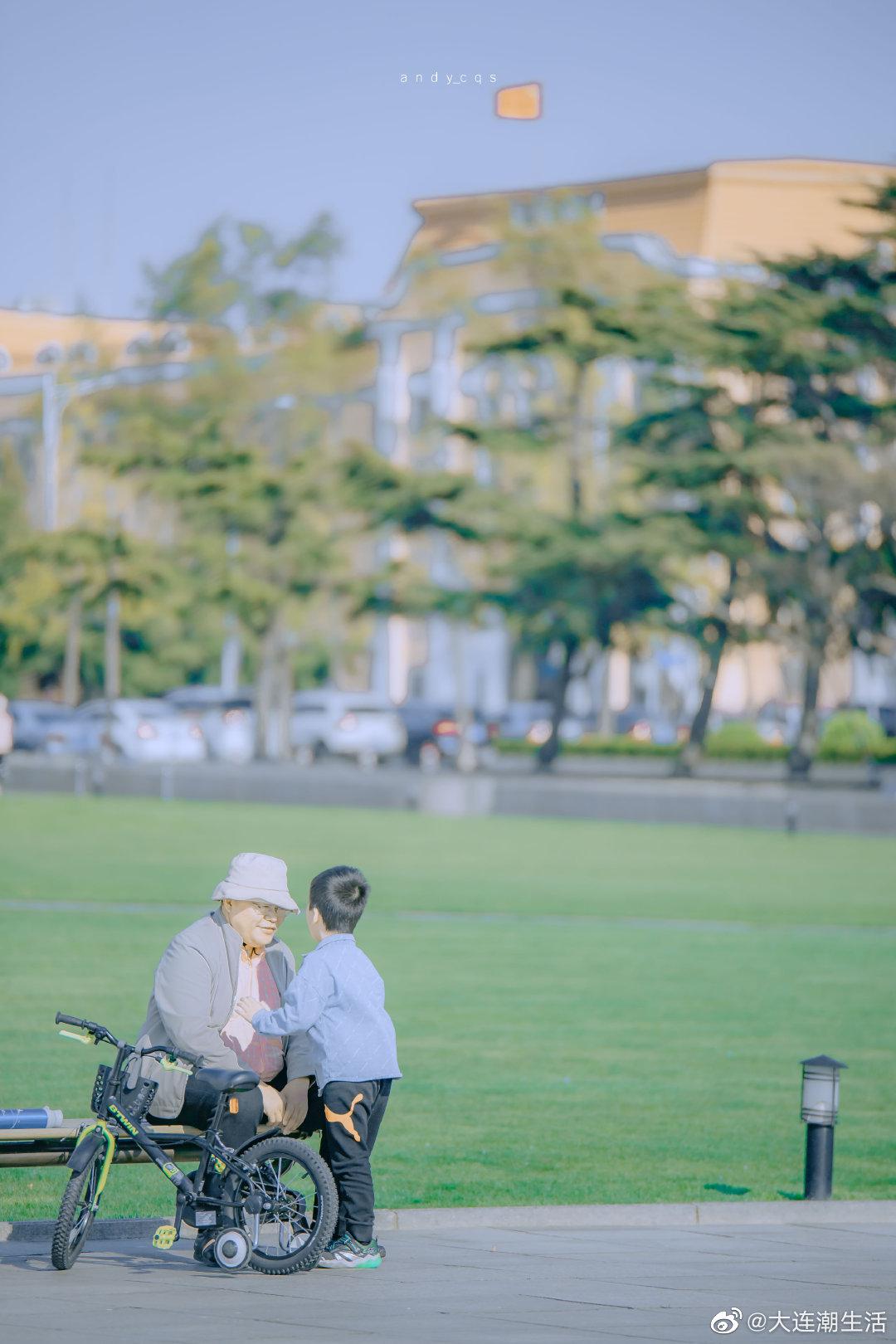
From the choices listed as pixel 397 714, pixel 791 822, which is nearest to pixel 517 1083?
pixel 791 822

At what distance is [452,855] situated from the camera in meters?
29.0

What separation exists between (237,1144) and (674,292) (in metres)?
40.1

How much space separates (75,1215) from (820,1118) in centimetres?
321

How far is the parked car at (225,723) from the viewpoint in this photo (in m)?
58.2

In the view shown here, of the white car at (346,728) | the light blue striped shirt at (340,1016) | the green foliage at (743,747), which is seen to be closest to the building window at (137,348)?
the white car at (346,728)

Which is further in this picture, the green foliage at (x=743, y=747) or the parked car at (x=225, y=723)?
the parked car at (x=225, y=723)

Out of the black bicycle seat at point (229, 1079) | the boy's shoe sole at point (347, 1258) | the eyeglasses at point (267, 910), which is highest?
the eyeglasses at point (267, 910)

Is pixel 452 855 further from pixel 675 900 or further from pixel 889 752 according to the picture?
pixel 889 752

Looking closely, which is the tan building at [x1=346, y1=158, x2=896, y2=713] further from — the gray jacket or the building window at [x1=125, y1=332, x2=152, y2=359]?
the gray jacket

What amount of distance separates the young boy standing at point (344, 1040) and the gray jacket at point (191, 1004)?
0.15m

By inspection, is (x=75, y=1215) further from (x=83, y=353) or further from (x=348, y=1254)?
(x=83, y=353)

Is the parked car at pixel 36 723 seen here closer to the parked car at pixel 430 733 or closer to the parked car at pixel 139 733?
the parked car at pixel 139 733

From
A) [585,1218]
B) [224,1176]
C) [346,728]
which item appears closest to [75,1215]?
[224,1176]

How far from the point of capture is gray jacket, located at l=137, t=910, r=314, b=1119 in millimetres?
7047
